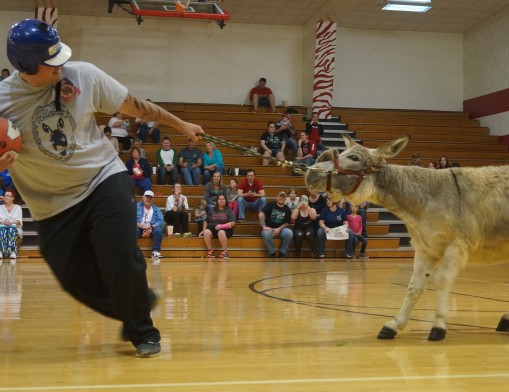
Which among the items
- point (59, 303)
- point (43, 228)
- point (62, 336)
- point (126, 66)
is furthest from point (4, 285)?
point (126, 66)

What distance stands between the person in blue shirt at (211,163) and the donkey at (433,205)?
14.5 metres

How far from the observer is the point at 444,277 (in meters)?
6.04

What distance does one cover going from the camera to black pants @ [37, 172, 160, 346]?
5.06 metres

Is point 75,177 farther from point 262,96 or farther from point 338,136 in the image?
point 262,96

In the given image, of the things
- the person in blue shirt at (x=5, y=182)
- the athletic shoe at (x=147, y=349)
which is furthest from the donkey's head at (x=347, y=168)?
the person in blue shirt at (x=5, y=182)

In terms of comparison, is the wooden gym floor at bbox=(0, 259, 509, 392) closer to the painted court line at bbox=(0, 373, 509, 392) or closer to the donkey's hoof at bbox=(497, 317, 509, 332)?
the painted court line at bbox=(0, 373, 509, 392)

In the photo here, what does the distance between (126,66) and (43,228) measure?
23.0 meters

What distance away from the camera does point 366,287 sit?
430 inches

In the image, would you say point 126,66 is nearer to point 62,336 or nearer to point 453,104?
point 453,104

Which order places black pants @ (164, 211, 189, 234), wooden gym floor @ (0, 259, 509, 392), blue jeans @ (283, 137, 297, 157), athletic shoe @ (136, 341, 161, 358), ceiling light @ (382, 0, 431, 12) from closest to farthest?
wooden gym floor @ (0, 259, 509, 392), athletic shoe @ (136, 341, 161, 358), black pants @ (164, 211, 189, 234), blue jeans @ (283, 137, 297, 157), ceiling light @ (382, 0, 431, 12)

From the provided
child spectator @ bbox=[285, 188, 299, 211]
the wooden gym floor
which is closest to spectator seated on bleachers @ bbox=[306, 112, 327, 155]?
child spectator @ bbox=[285, 188, 299, 211]

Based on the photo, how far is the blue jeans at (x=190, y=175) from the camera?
20.8 m

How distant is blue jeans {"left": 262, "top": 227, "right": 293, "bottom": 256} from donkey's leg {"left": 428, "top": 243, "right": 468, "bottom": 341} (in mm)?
12006

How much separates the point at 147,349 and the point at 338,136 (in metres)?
21.3
